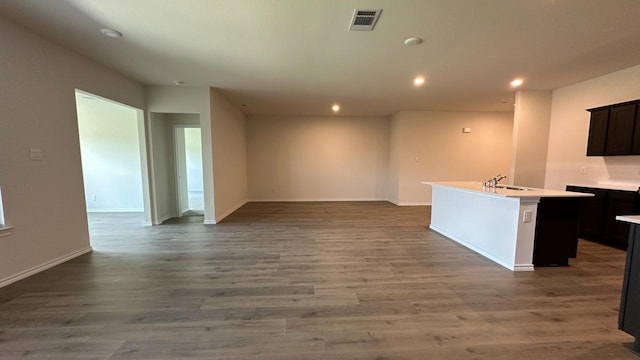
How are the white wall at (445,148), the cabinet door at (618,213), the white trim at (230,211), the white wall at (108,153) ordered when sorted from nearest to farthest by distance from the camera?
the cabinet door at (618,213), the white trim at (230,211), the white wall at (108,153), the white wall at (445,148)

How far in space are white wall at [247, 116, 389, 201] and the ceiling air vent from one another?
5.13 meters

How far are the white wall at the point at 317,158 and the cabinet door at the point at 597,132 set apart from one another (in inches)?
175

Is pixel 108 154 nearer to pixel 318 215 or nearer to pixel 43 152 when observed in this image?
pixel 43 152

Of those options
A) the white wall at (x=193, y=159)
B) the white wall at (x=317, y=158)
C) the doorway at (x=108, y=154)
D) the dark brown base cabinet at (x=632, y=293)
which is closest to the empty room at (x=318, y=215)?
the dark brown base cabinet at (x=632, y=293)

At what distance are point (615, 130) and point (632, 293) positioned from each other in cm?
359

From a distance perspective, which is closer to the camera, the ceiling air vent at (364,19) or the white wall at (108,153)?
the ceiling air vent at (364,19)

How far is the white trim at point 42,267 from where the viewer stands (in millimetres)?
2522

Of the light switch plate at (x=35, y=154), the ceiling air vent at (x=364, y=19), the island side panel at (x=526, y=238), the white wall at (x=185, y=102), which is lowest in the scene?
the island side panel at (x=526, y=238)

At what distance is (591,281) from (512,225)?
0.85 meters

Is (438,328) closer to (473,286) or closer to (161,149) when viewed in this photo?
(473,286)

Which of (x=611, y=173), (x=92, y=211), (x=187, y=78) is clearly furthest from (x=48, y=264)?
(x=611, y=173)

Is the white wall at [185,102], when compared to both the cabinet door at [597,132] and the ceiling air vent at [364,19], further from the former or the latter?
the cabinet door at [597,132]

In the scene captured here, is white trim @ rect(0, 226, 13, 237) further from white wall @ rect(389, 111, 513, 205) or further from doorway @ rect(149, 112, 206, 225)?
white wall @ rect(389, 111, 513, 205)

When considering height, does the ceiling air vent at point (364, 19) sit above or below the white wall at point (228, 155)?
above
